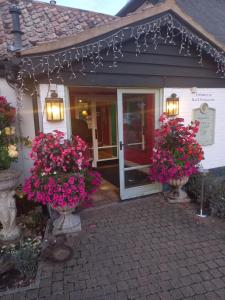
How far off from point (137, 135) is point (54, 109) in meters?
1.73

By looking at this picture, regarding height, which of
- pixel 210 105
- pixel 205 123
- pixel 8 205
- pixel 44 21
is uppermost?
pixel 44 21

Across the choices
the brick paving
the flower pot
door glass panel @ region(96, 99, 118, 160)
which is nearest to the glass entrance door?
the brick paving

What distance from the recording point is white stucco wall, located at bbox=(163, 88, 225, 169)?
4.36 metres

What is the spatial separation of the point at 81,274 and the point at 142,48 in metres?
3.58

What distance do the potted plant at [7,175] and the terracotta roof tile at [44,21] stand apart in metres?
1.11

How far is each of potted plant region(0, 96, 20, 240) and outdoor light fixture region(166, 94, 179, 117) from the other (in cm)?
276

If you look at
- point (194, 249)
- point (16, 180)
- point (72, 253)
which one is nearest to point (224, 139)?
point (194, 249)

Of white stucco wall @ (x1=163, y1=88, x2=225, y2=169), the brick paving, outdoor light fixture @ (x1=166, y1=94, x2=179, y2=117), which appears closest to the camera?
the brick paving

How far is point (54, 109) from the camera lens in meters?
3.20

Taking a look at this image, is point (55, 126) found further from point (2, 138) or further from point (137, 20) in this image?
point (137, 20)

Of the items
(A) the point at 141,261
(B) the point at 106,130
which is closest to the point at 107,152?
(B) the point at 106,130

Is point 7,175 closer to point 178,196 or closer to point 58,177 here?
point 58,177

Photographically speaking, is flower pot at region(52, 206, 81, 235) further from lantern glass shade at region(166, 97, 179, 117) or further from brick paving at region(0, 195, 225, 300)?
lantern glass shade at region(166, 97, 179, 117)

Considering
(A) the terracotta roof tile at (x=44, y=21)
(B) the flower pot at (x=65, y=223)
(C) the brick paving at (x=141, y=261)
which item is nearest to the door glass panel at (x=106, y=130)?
(A) the terracotta roof tile at (x=44, y=21)
